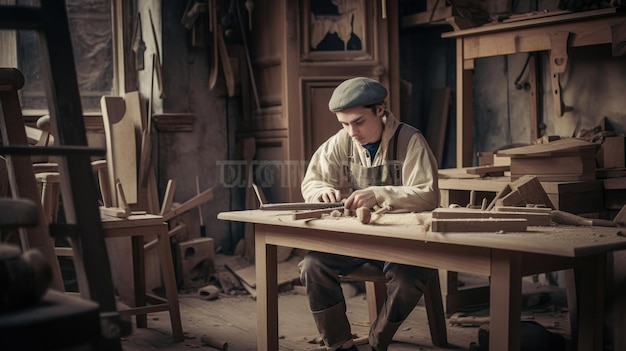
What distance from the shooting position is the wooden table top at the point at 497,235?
10.1 feet

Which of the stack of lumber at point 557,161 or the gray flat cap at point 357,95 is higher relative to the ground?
the gray flat cap at point 357,95

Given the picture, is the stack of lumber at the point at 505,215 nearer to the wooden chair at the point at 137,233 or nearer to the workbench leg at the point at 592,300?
the workbench leg at the point at 592,300

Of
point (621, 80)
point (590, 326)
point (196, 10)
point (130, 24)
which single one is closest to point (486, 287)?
point (621, 80)

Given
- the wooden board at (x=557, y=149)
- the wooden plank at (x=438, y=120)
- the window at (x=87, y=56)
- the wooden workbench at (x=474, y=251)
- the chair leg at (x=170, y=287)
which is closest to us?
the wooden workbench at (x=474, y=251)

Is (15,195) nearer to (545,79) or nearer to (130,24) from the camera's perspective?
(130,24)

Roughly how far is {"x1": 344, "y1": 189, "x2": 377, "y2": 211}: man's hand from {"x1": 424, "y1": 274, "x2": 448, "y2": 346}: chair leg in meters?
0.96

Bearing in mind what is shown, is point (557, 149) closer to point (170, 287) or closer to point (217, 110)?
point (170, 287)

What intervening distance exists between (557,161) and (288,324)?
213 centimetres

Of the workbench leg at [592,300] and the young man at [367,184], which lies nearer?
the workbench leg at [592,300]

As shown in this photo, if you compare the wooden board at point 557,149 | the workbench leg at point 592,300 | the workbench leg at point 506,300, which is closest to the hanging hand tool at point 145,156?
the wooden board at point 557,149

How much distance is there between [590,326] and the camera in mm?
3889

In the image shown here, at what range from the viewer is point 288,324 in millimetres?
5848

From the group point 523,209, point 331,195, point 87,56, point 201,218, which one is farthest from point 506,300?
point 87,56

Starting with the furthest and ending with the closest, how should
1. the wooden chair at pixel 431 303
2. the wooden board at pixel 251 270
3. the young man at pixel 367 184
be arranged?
the wooden board at pixel 251 270 < the wooden chair at pixel 431 303 < the young man at pixel 367 184
